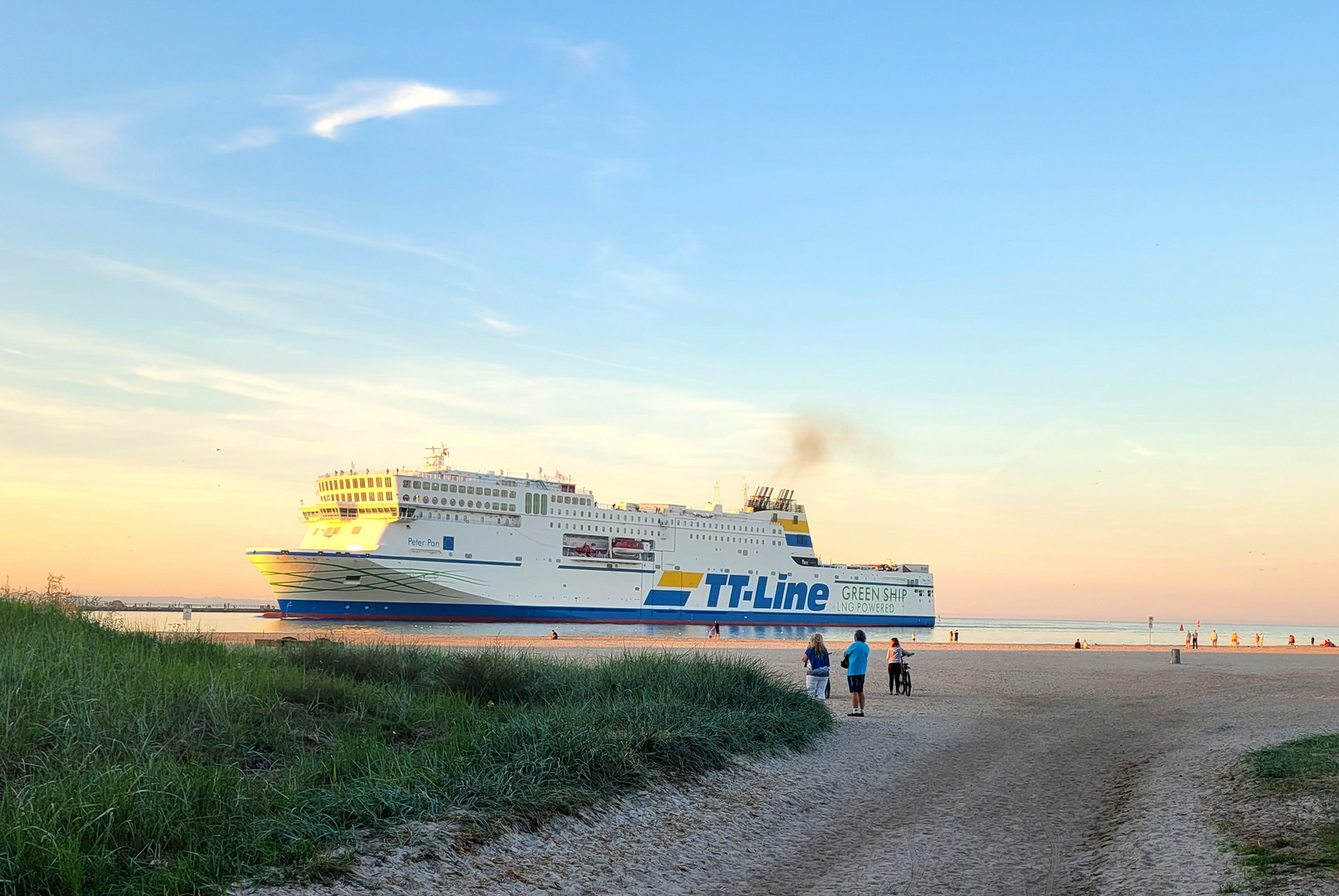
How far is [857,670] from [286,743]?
24.7ft

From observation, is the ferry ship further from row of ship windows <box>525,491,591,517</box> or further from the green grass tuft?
the green grass tuft

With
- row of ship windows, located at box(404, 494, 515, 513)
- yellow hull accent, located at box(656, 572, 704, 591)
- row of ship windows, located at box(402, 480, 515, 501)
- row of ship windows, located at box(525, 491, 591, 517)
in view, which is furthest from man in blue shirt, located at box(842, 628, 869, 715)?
yellow hull accent, located at box(656, 572, 704, 591)

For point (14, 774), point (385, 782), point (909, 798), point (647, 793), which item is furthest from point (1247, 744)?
point (14, 774)

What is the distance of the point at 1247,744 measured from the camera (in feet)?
34.2

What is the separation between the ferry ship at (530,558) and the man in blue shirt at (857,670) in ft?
125

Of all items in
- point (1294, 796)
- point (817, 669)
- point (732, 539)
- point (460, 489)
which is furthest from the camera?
point (732, 539)

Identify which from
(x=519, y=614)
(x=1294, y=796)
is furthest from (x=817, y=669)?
(x=519, y=614)

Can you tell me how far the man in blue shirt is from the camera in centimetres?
1263

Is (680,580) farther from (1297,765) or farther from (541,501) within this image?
(1297,765)

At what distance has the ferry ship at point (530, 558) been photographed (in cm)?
4791

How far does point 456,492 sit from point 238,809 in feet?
155

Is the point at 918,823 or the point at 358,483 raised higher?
the point at 358,483

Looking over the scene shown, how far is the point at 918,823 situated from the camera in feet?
23.7

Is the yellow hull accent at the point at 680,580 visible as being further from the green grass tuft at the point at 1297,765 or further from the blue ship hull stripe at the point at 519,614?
the green grass tuft at the point at 1297,765
